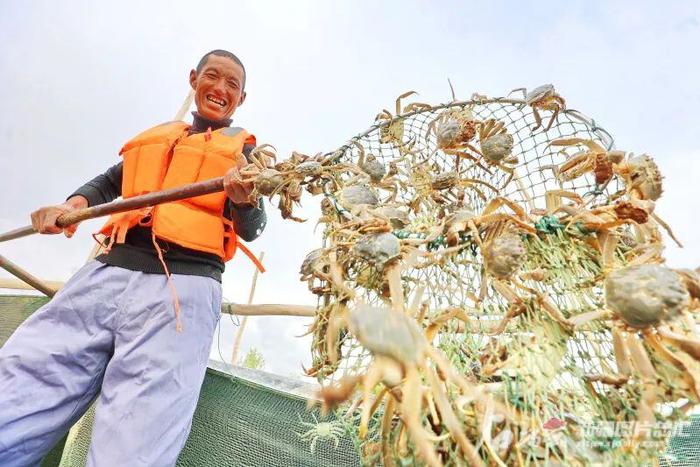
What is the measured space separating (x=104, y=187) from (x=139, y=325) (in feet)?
2.32

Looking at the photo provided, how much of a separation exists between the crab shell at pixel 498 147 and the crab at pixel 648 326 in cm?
47

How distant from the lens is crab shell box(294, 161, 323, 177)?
0.81 metres

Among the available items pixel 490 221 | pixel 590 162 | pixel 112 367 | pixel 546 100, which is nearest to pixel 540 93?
pixel 546 100

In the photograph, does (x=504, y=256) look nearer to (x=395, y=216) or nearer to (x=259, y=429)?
(x=395, y=216)

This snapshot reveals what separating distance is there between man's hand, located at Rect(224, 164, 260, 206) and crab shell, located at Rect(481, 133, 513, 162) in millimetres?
472

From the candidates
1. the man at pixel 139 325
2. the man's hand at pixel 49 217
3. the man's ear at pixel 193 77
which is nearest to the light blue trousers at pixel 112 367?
the man at pixel 139 325

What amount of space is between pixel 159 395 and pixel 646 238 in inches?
37.9

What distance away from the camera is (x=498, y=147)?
884 mm

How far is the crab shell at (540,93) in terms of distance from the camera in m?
0.91

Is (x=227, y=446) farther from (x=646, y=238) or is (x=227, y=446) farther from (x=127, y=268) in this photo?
(x=646, y=238)

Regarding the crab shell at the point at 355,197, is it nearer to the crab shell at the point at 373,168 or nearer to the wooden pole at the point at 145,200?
the crab shell at the point at 373,168

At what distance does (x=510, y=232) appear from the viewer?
22.2 inches

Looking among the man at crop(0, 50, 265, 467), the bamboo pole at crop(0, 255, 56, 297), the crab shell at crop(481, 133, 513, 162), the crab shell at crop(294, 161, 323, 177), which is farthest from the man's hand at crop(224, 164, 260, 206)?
the bamboo pole at crop(0, 255, 56, 297)

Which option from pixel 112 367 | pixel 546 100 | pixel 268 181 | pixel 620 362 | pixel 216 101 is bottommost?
pixel 112 367
